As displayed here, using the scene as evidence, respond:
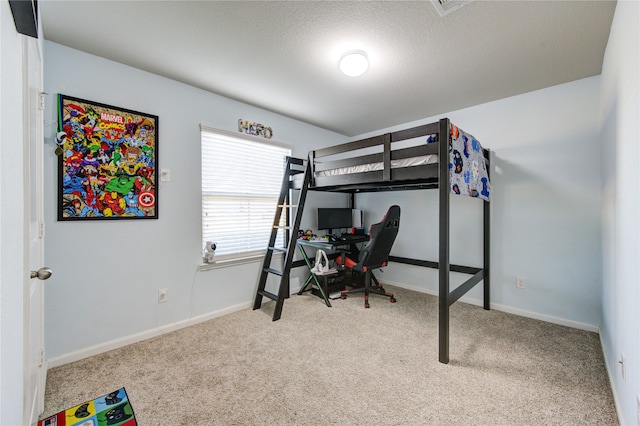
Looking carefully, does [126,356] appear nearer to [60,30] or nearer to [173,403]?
[173,403]

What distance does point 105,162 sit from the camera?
213 centimetres

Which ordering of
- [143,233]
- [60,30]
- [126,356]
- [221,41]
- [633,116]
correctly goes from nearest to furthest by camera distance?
1. [633,116]
2. [60,30]
3. [221,41]
4. [126,356]
5. [143,233]

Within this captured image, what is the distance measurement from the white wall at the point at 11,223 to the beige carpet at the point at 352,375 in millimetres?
870

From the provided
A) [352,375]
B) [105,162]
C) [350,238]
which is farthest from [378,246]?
[105,162]

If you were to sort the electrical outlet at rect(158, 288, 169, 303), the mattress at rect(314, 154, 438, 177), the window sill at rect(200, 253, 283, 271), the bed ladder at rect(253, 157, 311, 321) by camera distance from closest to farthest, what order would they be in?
the mattress at rect(314, 154, 438, 177), the electrical outlet at rect(158, 288, 169, 303), the window sill at rect(200, 253, 283, 271), the bed ladder at rect(253, 157, 311, 321)

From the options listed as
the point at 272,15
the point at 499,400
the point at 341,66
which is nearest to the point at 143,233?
the point at 272,15

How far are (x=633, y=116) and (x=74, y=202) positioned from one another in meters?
3.46

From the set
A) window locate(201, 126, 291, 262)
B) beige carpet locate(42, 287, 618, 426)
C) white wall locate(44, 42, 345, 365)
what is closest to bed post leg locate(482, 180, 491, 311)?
beige carpet locate(42, 287, 618, 426)

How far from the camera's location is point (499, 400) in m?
1.58

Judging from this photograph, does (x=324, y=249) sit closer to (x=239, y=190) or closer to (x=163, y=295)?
(x=239, y=190)

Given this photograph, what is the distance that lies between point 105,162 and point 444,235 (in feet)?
9.01

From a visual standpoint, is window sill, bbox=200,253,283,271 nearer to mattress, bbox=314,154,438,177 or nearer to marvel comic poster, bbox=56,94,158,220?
marvel comic poster, bbox=56,94,158,220

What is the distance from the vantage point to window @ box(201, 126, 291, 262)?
2.81m

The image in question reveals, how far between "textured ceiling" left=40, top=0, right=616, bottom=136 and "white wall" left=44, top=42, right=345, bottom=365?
19cm
